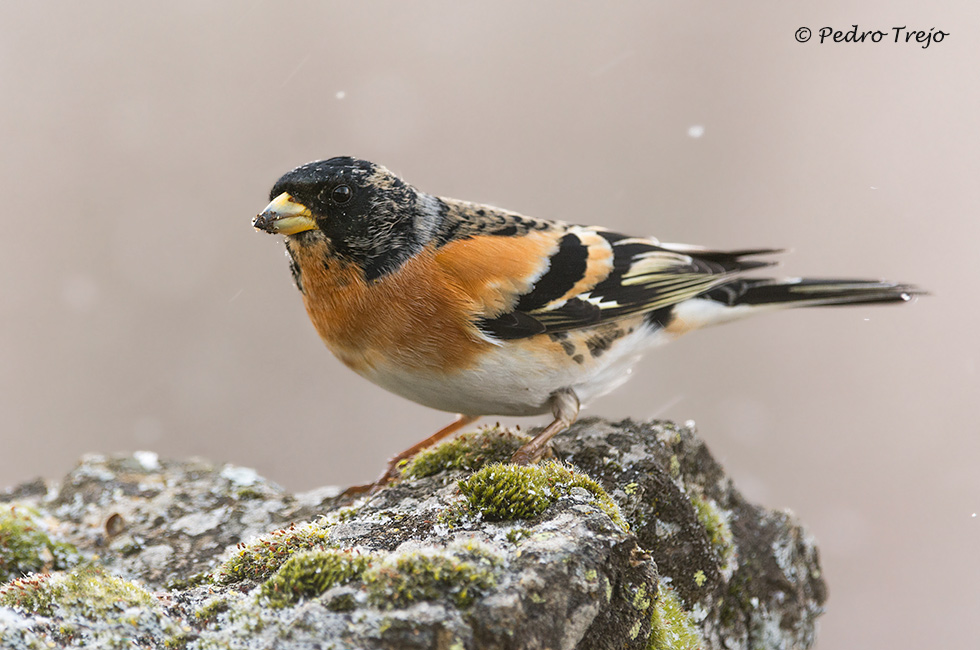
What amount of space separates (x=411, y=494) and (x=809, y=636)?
1900 millimetres

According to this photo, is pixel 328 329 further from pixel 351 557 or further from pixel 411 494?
pixel 351 557

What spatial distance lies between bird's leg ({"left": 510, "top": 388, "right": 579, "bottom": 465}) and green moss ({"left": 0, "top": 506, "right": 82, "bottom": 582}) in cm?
199

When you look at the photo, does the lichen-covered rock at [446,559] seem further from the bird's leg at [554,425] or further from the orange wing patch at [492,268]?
the orange wing patch at [492,268]

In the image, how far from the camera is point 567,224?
3961mm

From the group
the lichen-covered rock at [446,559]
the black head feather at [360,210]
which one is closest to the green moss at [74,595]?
the lichen-covered rock at [446,559]

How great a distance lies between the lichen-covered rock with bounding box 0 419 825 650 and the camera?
1902mm

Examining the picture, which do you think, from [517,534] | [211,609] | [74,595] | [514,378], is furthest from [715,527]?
[74,595]

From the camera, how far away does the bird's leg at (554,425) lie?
122 inches

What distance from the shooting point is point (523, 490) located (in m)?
2.43

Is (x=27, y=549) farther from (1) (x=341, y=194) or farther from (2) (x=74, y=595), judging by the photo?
(1) (x=341, y=194)

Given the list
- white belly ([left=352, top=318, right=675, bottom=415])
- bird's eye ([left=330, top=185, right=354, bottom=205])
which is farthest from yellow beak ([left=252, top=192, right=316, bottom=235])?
white belly ([left=352, top=318, right=675, bottom=415])

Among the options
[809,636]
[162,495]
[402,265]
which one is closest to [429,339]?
[402,265]

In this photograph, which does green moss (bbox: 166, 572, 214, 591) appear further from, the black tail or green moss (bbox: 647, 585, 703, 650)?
the black tail

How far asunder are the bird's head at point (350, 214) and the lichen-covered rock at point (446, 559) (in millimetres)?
915
